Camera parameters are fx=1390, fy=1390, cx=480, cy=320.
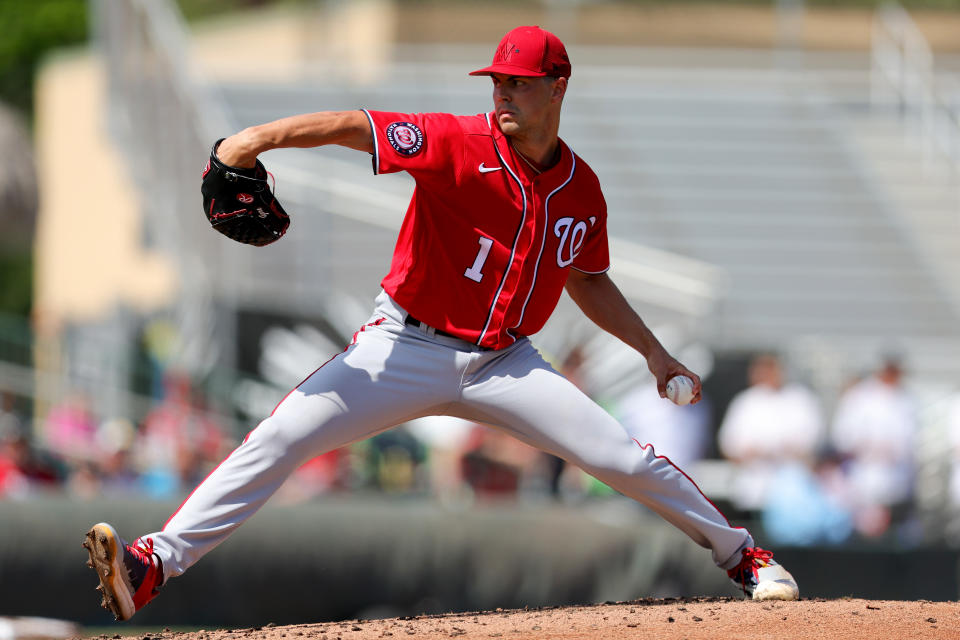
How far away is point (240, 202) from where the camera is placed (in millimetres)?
4781

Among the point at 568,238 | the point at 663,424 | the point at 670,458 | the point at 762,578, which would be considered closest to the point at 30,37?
the point at 663,424

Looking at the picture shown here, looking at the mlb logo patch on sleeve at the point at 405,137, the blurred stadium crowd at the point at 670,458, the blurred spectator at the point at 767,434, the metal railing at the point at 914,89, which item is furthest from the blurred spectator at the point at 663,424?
the metal railing at the point at 914,89

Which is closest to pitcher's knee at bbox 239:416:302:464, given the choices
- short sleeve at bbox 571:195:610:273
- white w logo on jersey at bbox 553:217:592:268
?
white w logo on jersey at bbox 553:217:592:268

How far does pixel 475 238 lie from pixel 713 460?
7.23 metres

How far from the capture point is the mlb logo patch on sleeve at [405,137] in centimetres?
485

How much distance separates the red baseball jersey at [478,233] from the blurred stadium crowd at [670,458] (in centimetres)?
589

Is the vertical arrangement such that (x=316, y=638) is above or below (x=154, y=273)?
above

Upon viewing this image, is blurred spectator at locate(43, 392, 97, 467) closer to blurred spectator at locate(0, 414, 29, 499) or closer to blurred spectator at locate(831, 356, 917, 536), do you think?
blurred spectator at locate(0, 414, 29, 499)

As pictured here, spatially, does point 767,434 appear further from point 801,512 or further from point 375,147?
point 375,147

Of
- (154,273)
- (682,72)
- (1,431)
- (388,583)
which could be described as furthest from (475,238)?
(154,273)

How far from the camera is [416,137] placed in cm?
489

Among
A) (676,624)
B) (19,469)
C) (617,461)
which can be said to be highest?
(617,461)

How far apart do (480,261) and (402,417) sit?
0.64 m

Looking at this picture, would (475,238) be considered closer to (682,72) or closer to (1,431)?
(1,431)
